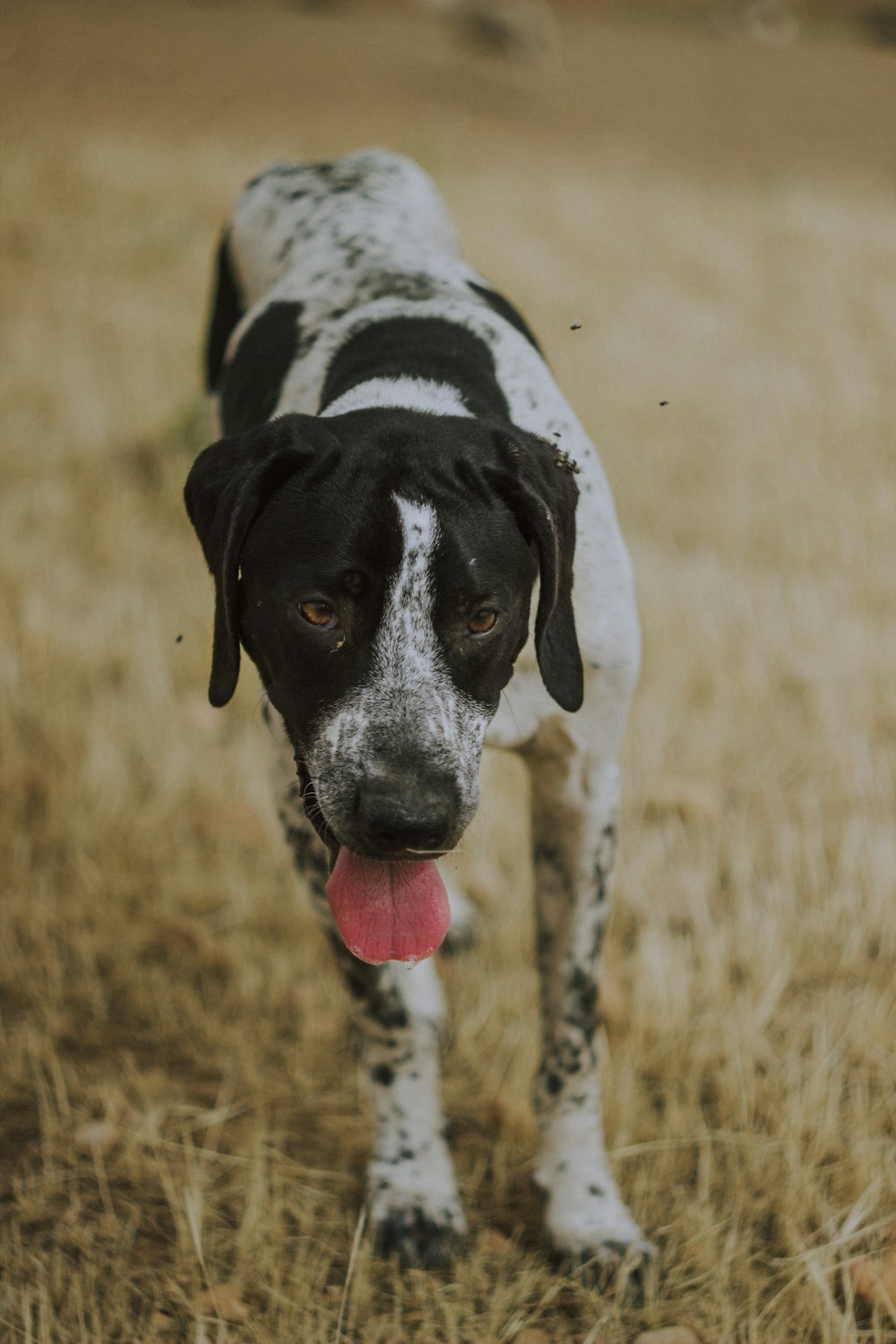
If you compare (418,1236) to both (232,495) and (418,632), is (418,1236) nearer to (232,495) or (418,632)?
(418,632)

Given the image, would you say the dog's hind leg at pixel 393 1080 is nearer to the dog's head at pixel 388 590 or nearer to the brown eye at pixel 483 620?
the dog's head at pixel 388 590

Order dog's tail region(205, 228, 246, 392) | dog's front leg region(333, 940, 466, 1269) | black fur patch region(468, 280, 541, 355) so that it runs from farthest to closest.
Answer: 1. dog's tail region(205, 228, 246, 392)
2. black fur patch region(468, 280, 541, 355)
3. dog's front leg region(333, 940, 466, 1269)

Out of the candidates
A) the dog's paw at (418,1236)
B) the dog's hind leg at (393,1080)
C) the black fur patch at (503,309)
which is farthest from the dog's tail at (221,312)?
the dog's paw at (418,1236)

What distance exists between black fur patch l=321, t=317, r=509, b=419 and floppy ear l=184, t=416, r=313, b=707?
0.45 metres

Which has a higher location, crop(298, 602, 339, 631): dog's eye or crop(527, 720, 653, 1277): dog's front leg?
crop(298, 602, 339, 631): dog's eye

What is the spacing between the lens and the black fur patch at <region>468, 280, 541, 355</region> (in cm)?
316

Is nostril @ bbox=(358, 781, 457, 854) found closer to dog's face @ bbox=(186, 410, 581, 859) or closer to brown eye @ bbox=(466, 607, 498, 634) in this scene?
dog's face @ bbox=(186, 410, 581, 859)

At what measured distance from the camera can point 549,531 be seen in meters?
2.37

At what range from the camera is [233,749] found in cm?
448

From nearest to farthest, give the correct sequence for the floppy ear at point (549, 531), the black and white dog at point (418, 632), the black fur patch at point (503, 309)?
the black and white dog at point (418, 632), the floppy ear at point (549, 531), the black fur patch at point (503, 309)

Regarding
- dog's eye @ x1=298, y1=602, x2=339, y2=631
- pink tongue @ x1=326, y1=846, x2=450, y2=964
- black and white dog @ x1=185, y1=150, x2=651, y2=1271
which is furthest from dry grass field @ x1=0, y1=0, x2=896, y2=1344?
dog's eye @ x1=298, y1=602, x2=339, y2=631

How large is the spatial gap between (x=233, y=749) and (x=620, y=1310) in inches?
93.5

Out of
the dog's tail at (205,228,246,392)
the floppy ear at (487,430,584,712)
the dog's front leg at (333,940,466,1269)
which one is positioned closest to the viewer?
the floppy ear at (487,430,584,712)

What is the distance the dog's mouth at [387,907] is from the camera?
7.45ft
